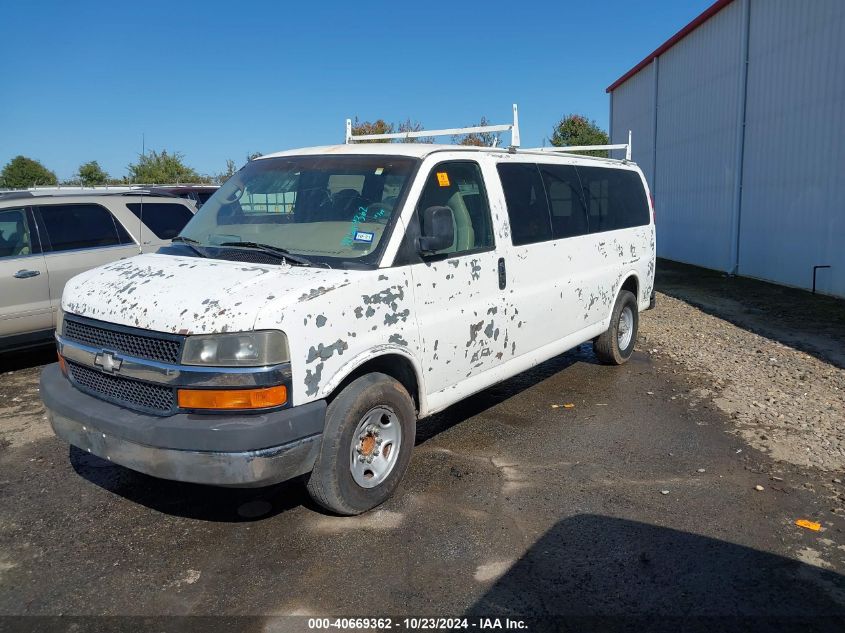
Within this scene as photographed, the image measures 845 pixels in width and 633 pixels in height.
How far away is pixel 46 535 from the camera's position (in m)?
4.00

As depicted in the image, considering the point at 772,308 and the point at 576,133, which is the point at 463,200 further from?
the point at 576,133

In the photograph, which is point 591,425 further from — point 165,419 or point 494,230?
point 165,419

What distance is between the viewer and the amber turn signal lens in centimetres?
345

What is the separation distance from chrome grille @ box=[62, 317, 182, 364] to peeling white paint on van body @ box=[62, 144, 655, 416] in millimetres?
78

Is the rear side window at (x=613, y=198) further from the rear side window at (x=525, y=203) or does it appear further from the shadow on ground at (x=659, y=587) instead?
the shadow on ground at (x=659, y=587)

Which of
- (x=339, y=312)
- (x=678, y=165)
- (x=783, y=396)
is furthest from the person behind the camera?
(x=678, y=165)

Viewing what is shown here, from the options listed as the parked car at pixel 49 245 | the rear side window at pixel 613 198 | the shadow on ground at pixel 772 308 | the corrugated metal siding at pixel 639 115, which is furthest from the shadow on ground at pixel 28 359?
the corrugated metal siding at pixel 639 115

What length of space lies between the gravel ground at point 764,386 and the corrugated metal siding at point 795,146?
3.46m

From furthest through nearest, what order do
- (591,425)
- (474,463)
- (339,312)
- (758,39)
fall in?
(758,39), (591,425), (474,463), (339,312)

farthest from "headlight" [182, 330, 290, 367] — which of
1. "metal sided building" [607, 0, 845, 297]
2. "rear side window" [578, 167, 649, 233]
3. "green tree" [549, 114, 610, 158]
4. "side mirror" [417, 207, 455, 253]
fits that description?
"green tree" [549, 114, 610, 158]

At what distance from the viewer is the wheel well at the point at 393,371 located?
4016 millimetres

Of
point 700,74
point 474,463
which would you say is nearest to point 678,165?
point 700,74

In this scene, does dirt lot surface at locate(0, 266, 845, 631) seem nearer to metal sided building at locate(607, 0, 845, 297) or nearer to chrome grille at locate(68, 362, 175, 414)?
chrome grille at locate(68, 362, 175, 414)

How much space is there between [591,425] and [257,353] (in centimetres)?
334
